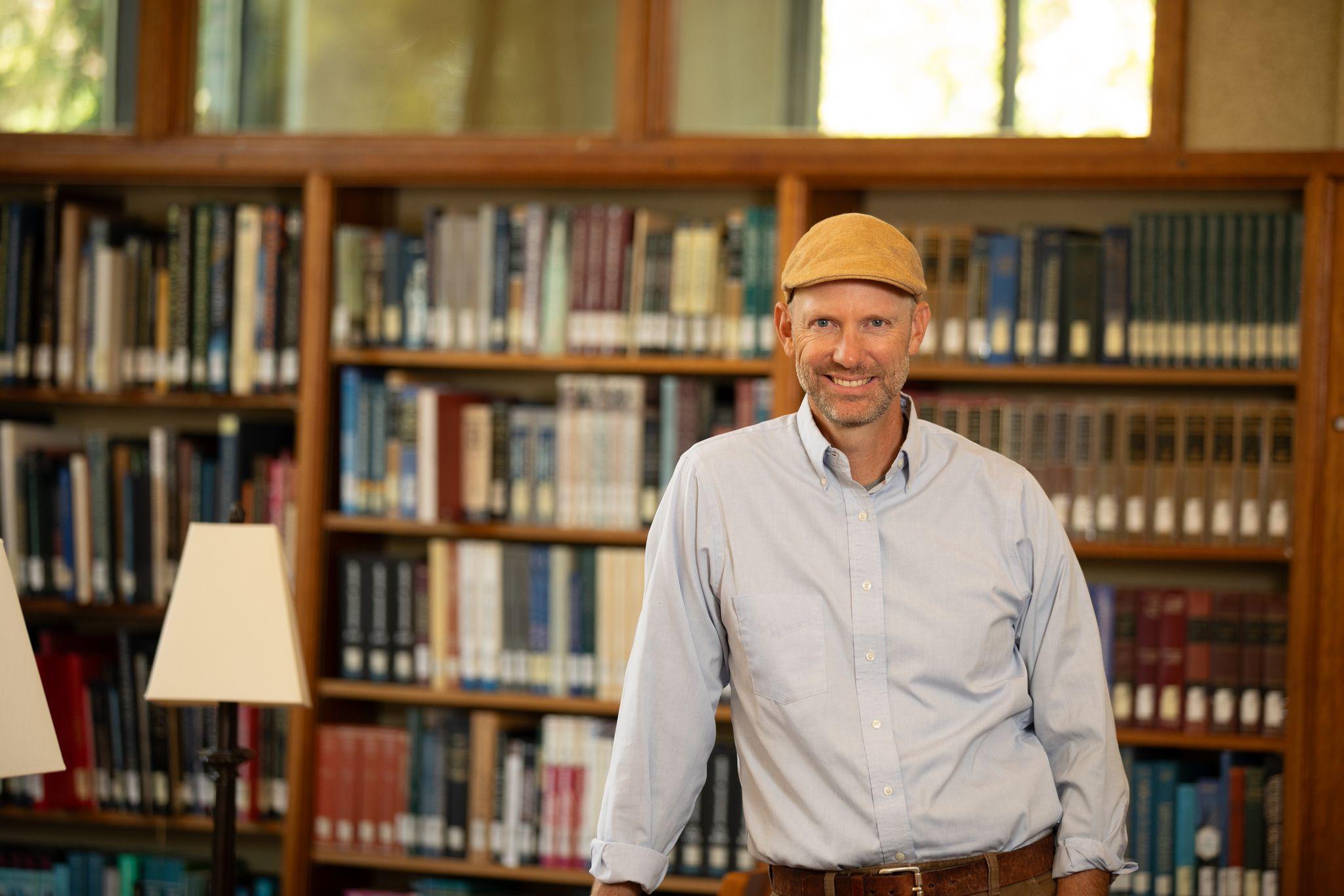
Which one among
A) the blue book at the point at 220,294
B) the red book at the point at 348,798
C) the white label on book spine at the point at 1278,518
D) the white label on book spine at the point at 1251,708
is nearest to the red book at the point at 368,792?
the red book at the point at 348,798

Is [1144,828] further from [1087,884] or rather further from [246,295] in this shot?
[246,295]

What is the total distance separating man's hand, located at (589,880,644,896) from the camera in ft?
5.73

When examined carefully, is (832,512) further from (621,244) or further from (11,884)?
(11,884)

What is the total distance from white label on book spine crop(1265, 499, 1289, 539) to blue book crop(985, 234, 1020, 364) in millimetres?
637

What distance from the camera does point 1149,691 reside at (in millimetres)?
2916

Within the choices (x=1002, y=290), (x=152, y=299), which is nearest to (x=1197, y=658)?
(x=1002, y=290)

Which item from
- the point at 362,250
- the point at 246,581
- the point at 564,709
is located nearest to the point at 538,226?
the point at 362,250

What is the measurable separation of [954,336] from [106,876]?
243 cm

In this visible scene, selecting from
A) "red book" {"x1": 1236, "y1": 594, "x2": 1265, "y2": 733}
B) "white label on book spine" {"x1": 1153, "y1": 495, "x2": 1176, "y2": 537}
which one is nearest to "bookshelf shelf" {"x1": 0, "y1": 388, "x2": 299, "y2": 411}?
"white label on book spine" {"x1": 1153, "y1": 495, "x2": 1176, "y2": 537}

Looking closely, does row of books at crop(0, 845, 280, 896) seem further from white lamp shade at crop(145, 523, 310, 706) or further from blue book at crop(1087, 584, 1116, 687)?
blue book at crop(1087, 584, 1116, 687)

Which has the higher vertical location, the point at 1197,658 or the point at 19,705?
the point at 19,705

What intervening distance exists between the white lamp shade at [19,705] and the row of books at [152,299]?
5.13 ft

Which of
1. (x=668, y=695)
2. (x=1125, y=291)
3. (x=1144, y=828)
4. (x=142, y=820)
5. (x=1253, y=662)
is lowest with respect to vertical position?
(x=142, y=820)

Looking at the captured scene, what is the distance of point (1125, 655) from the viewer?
2.93 metres
